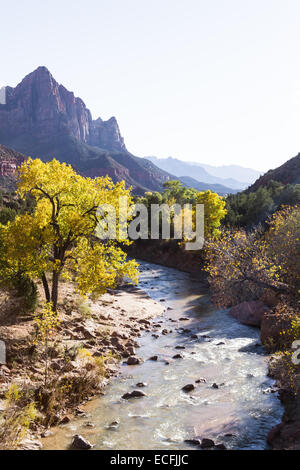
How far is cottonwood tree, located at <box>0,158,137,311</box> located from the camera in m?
15.9

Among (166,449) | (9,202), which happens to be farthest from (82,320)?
(9,202)

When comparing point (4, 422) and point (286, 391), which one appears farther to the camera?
point (286, 391)

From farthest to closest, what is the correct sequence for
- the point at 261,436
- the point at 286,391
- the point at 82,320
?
the point at 82,320
the point at 286,391
the point at 261,436

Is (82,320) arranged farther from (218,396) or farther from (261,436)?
(261,436)

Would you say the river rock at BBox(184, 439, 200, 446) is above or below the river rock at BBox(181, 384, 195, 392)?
above

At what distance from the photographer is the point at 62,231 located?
1744 cm

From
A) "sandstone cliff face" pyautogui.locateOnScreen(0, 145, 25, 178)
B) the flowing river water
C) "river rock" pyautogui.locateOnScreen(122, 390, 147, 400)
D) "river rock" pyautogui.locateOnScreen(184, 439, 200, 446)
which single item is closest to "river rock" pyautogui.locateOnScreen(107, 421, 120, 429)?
the flowing river water

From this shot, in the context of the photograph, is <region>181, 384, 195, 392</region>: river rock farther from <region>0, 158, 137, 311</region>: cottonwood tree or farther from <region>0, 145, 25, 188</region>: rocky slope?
<region>0, 145, 25, 188</region>: rocky slope

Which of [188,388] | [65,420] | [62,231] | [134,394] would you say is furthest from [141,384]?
[62,231]

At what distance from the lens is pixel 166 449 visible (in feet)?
31.8

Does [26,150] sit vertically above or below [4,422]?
above

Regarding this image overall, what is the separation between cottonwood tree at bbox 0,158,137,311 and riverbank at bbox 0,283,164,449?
198cm

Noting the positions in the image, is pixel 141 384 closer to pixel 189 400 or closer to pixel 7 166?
pixel 189 400
